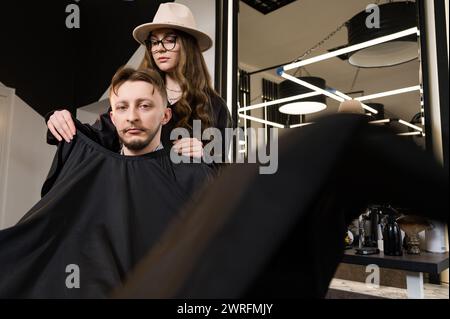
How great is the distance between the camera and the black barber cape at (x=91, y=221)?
2.69 feet

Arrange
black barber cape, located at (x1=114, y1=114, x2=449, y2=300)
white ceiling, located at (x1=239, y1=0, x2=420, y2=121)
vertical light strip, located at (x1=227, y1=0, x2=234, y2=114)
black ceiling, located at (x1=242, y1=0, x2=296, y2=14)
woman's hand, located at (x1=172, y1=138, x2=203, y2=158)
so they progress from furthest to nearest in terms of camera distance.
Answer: vertical light strip, located at (x1=227, y1=0, x2=234, y2=114), black ceiling, located at (x1=242, y1=0, x2=296, y2=14), white ceiling, located at (x1=239, y1=0, x2=420, y2=121), woman's hand, located at (x1=172, y1=138, x2=203, y2=158), black barber cape, located at (x1=114, y1=114, x2=449, y2=300)

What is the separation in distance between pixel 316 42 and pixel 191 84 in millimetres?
1108

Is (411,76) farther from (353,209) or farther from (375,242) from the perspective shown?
(353,209)

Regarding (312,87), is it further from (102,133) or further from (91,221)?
(91,221)

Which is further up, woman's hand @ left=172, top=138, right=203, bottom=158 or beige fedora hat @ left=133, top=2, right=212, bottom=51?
beige fedora hat @ left=133, top=2, right=212, bottom=51

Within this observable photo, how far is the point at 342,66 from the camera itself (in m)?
2.09

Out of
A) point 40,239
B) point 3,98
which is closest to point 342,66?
point 40,239

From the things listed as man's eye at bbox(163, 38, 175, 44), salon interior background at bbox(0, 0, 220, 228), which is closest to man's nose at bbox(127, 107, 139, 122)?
man's eye at bbox(163, 38, 175, 44)

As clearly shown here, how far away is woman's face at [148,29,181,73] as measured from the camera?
1661 mm

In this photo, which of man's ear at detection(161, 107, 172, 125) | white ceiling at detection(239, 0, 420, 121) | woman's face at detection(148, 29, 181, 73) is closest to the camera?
man's ear at detection(161, 107, 172, 125)

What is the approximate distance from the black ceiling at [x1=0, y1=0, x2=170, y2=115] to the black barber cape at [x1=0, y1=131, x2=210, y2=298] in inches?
109
